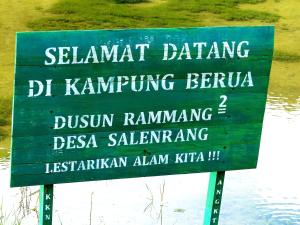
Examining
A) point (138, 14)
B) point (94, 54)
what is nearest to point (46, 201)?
point (94, 54)

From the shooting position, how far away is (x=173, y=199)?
14.7 feet

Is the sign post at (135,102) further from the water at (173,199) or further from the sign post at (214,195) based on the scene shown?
the water at (173,199)

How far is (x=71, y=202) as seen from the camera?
14.2 ft

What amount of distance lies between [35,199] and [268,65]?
1559 mm

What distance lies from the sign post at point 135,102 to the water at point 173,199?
30.3 inches

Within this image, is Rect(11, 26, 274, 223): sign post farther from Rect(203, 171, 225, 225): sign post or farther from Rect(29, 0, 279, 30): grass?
Rect(29, 0, 279, 30): grass

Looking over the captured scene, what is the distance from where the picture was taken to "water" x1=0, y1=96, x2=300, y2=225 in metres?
4.23

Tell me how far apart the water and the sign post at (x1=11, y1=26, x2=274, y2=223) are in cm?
77

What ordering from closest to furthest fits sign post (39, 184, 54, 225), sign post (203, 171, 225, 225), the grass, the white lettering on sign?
the white lettering on sign → sign post (39, 184, 54, 225) → sign post (203, 171, 225, 225) → the grass

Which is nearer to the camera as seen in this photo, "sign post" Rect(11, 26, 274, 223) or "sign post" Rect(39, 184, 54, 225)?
"sign post" Rect(11, 26, 274, 223)

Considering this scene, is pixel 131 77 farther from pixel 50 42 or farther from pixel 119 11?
pixel 119 11

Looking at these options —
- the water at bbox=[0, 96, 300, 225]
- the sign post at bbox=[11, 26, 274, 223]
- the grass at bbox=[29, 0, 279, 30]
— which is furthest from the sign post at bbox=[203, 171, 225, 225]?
the grass at bbox=[29, 0, 279, 30]

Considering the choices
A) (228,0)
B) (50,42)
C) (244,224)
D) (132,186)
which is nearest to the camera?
(50,42)

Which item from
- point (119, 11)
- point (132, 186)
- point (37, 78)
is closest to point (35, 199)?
point (132, 186)
